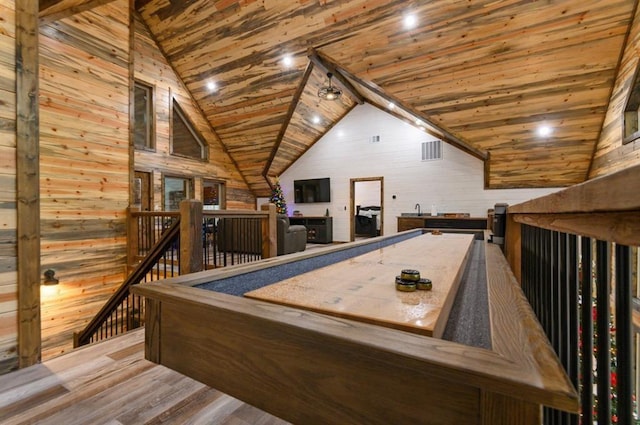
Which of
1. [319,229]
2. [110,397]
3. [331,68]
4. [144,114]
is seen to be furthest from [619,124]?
[144,114]

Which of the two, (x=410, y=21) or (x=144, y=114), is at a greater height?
(x=410, y=21)

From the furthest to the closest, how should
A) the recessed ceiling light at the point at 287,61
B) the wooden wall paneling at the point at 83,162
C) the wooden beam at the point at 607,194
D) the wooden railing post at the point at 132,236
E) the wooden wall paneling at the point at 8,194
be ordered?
1. the recessed ceiling light at the point at 287,61
2. the wooden railing post at the point at 132,236
3. the wooden wall paneling at the point at 83,162
4. the wooden wall paneling at the point at 8,194
5. the wooden beam at the point at 607,194

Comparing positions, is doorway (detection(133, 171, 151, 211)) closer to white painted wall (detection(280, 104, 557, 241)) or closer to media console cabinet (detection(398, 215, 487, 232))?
white painted wall (detection(280, 104, 557, 241))

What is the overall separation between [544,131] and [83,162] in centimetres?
783

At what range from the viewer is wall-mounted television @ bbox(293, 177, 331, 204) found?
28.9 ft

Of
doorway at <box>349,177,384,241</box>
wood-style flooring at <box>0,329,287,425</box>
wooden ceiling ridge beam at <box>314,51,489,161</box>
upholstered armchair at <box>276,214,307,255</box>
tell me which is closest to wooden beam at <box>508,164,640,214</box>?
wood-style flooring at <box>0,329,287,425</box>

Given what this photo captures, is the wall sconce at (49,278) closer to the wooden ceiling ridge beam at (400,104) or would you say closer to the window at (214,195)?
the window at (214,195)

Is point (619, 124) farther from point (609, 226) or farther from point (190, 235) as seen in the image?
point (190, 235)

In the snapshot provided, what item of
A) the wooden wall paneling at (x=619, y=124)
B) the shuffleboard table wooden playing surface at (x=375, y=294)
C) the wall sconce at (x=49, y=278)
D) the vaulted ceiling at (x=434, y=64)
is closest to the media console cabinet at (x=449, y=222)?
the vaulted ceiling at (x=434, y=64)

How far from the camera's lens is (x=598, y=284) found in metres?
0.65

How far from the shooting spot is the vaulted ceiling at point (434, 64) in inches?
155

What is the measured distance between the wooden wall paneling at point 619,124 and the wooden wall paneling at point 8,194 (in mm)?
5836

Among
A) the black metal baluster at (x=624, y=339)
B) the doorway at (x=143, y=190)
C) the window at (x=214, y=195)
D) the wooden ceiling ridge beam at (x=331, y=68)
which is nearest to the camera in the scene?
the black metal baluster at (x=624, y=339)

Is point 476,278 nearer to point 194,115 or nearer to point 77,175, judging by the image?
point 77,175
